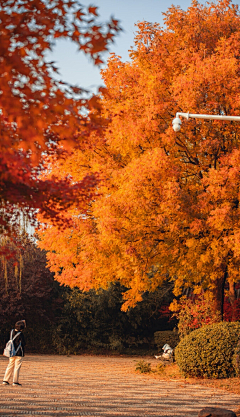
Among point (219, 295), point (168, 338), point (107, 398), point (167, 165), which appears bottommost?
point (107, 398)

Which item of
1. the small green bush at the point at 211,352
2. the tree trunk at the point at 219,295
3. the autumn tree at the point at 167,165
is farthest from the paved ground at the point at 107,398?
the tree trunk at the point at 219,295

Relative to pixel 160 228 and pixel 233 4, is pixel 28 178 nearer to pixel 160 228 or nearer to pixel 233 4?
pixel 160 228

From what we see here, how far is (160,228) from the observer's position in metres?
11.2

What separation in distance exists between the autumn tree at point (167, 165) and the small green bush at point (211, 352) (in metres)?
1.53

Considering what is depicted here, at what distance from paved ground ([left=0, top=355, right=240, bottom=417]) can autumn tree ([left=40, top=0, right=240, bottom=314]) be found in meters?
2.82

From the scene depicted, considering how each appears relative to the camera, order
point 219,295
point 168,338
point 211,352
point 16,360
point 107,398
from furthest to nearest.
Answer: point 168,338 → point 219,295 → point 211,352 → point 16,360 → point 107,398

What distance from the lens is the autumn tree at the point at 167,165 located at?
1051 centimetres

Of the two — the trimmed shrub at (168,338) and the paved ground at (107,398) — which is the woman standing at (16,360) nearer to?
the paved ground at (107,398)

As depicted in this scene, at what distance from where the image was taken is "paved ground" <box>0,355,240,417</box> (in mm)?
6930

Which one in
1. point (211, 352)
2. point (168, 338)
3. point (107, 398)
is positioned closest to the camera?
point (107, 398)

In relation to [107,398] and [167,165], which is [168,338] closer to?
[167,165]

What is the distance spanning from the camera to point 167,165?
1078cm

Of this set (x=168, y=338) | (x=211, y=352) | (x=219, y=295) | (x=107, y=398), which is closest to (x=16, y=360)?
(x=107, y=398)

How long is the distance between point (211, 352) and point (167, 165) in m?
5.05
